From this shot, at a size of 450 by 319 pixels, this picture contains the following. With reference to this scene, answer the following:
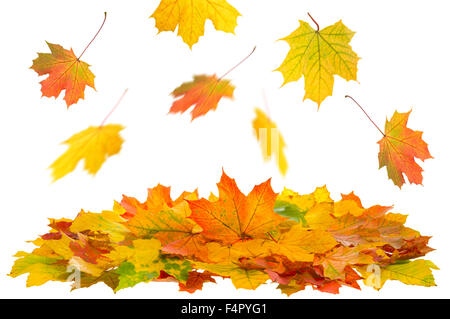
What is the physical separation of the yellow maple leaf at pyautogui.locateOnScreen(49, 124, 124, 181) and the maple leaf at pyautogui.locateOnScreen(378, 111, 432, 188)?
0.43 metres

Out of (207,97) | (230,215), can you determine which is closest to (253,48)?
(207,97)

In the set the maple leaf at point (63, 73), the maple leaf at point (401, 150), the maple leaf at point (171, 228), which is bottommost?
the maple leaf at point (171, 228)

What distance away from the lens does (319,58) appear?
0.97 m

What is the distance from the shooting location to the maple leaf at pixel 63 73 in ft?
Result: 3.32

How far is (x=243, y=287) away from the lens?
2.67ft

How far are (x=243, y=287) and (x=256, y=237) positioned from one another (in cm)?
9

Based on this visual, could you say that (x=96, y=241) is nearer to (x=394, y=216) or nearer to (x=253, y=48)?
(x=253, y=48)

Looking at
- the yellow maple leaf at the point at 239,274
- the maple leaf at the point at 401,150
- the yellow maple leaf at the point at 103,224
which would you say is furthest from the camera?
the maple leaf at the point at 401,150

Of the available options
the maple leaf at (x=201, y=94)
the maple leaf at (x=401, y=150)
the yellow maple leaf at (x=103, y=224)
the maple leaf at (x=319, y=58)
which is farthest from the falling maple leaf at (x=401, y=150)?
the yellow maple leaf at (x=103, y=224)

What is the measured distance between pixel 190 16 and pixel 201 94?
0.43 ft

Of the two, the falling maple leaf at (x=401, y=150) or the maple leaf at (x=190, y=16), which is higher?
the maple leaf at (x=190, y=16)

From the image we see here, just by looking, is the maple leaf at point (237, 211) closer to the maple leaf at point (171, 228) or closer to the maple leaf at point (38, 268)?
the maple leaf at point (171, 228)

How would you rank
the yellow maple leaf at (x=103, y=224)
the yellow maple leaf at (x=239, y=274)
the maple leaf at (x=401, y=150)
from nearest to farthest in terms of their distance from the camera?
the yellow maple leaf at (x=239, y=274) < the yellow maple leaf at (x=103, y=224) < the maple leaf at (x=401, y=150)

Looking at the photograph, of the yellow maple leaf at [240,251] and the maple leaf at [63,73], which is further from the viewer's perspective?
the maple leaf at [63,73]
